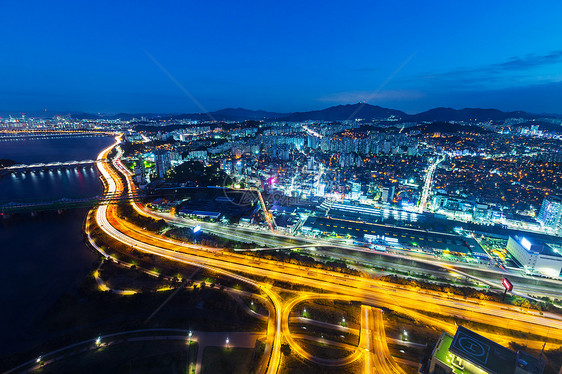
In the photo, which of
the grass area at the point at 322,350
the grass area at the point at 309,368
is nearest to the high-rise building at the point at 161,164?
the grass area at the point at 322,350

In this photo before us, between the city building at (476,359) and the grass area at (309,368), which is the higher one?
the city building at (476,359)

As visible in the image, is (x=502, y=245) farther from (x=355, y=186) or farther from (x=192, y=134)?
(x=192, y=134)

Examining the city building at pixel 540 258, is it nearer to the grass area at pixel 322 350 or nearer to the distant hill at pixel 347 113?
the grass area at pixel 322 350

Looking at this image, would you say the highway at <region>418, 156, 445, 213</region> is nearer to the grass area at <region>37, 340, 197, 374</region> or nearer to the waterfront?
the grass area at <region>37, 340, 197, 374</region>

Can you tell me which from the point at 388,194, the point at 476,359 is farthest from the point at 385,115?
the point at 476,359

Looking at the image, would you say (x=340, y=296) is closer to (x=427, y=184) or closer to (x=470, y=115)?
(x=427, y=184)

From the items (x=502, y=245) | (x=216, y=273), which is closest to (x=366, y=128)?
(x=502, y=245)

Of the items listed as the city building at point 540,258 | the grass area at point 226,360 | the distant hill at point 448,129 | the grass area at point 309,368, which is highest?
the distant hill at point 448,129
